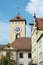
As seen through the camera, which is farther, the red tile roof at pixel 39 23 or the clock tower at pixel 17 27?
the clock tower at pixel 17 27

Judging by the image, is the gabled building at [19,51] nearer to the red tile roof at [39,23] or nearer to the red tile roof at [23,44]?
the red tile roof at [23,44]

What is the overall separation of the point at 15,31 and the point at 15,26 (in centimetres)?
244

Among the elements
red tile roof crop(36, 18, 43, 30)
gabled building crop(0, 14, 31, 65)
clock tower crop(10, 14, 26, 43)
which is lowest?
gabled building crop(0, 14, 31, 65)

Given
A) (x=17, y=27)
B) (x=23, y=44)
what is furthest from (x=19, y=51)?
(x=17, y=27)

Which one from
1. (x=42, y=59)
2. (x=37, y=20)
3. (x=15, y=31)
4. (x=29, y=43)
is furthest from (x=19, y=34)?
(x=42, y=59)

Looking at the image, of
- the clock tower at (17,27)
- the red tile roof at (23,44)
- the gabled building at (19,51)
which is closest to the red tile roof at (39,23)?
the gabled building at (19,51)

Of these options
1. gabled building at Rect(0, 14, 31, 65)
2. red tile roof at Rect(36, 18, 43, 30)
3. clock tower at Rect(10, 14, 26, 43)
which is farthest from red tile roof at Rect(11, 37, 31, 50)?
clock tower at Rect(10, 14, 26, 43)

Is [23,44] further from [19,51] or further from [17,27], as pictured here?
[17,27]

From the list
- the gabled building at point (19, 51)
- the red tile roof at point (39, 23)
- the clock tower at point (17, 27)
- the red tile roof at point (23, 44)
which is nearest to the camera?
the red tile roof at point (39, 23)

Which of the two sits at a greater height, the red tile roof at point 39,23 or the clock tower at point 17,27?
the red tile roof at point 39,23

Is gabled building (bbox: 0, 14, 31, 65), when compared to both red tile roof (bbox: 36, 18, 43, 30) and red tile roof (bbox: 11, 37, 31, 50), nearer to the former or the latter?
red tile roof (bbox: 11, 37, 31, 50)

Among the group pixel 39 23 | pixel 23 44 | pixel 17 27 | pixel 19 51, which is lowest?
pixel 19 51

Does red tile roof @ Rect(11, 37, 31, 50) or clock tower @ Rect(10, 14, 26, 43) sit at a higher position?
clock tower @ Rect(10, 14, 26, 43)

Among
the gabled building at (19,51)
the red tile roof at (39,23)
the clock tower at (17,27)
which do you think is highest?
the red tile roof at (39,23)
